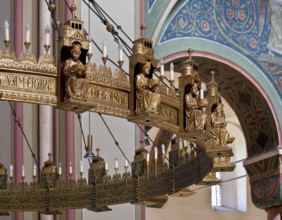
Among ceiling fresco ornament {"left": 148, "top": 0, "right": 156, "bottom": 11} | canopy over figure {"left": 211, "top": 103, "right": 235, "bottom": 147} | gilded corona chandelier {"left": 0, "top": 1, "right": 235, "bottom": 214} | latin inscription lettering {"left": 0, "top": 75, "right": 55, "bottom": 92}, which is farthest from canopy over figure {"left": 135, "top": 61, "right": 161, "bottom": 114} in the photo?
ceiling fresco ornament {"left": 148, "top": 0, "right": 156, "bottom": 11}

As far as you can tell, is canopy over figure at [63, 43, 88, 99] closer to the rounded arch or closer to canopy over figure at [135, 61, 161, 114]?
canopy over figure at [135, 61, 161, 114]

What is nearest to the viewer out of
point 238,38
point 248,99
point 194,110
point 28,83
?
point 28,83

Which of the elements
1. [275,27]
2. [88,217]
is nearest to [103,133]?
[88,217]

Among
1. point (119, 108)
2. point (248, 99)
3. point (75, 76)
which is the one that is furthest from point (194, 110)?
point (248, 99)

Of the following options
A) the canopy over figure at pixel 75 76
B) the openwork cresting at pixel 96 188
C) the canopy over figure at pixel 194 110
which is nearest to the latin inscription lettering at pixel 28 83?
the canopy over figure at pixel 75 76

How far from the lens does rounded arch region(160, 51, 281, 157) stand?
1234 centimetres

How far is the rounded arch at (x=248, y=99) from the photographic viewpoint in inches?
486

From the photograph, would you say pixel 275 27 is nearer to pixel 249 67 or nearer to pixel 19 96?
pixel 249 67

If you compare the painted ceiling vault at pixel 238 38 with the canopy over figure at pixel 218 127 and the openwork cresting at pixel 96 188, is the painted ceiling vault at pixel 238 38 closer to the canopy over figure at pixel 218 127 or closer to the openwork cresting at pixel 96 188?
the openwork cresting at pixel 96 188

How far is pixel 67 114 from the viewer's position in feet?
33.1

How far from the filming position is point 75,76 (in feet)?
19.2

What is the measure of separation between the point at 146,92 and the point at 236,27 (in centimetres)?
662

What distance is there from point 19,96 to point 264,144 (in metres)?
8.03

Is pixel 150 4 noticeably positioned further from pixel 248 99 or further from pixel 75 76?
pixel 75 76
